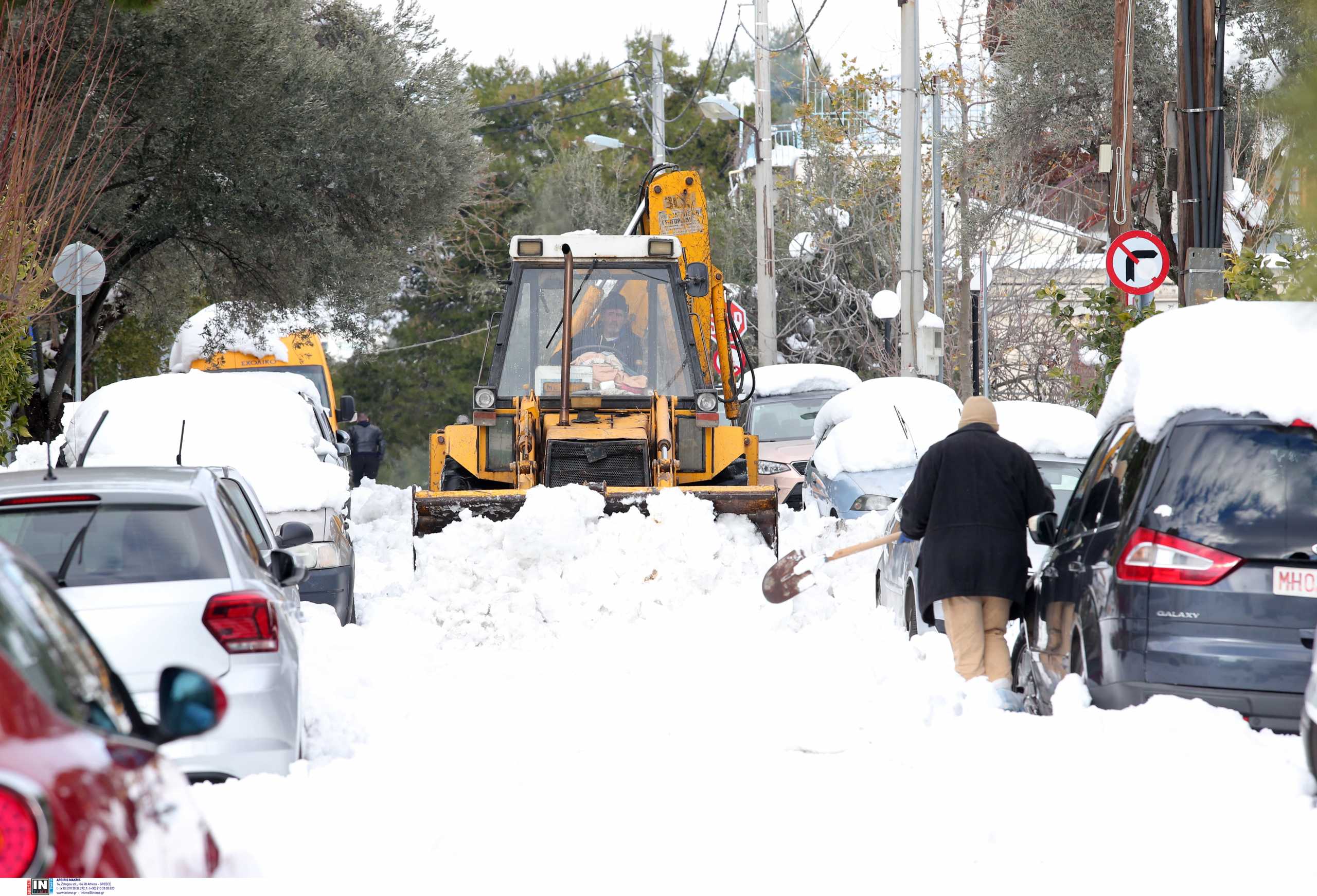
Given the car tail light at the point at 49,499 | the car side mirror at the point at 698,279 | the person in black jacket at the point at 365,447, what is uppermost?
the car side mirror at the point at 698,279

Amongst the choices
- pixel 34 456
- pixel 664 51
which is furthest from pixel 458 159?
pixel 664 51

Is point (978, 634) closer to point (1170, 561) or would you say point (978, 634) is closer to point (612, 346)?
point (1170, 561)

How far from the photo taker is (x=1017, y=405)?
41.2 ft

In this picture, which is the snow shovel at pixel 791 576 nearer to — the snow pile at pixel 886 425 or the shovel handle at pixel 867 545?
the shovel handle at pixel 867 545

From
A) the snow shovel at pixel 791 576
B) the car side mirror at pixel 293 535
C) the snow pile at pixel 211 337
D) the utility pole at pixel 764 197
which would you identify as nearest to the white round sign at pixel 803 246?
the utility pole at pixel 764 197

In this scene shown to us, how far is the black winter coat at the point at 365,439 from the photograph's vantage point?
93.0ft

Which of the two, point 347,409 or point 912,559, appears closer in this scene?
point 912,559

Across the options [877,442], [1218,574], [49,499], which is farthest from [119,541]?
[877,442]

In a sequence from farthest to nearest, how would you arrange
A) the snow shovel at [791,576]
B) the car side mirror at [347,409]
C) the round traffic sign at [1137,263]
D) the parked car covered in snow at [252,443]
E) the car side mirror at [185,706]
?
the car side mirror at [347,409], the round traffic sign at [1137,263], the parked car covered in snow at [252,443], the snow shovel at [791,576], the car side mirror at [185,706]

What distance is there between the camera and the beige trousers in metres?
8.28

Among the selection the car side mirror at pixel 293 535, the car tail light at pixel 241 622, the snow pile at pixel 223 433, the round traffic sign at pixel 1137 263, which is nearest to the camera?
the car tail light at pixel 241 622

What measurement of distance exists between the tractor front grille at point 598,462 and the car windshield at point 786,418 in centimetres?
797

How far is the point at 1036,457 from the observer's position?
11.7 metres

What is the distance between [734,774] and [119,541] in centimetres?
266
